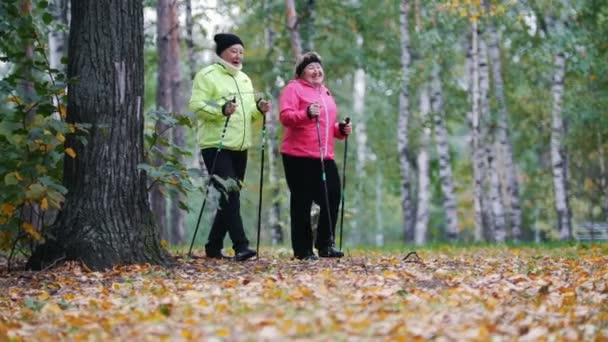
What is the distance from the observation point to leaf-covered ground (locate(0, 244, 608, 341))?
5.24m

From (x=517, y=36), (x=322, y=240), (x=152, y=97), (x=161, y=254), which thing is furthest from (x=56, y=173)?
(x=152, y=97)

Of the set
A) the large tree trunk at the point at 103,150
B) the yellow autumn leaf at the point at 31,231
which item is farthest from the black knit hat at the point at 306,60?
the yellow autumn leaf at the point at 31,231

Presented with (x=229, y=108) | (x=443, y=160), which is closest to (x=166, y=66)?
(x=229, y=108)

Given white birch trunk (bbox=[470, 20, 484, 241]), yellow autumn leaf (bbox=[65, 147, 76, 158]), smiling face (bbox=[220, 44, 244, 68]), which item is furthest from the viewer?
white birch trunk (bbox=[470, 20, 484, 241])

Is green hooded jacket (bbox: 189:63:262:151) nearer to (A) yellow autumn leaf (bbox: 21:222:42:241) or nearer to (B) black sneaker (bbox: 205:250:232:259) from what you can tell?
(B) black sneaker (bbox: 205:250:232:259)

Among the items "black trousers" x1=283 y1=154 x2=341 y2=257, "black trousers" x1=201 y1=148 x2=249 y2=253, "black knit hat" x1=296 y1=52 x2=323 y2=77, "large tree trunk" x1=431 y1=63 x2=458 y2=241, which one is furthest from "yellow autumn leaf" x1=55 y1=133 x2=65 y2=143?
"large tree trunk" x1=431 y1=63 x2=458 y2=241

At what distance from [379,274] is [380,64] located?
1613 centimetres

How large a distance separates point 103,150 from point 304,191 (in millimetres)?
1978

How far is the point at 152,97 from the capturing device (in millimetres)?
31188

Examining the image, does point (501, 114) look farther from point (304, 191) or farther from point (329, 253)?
point (304, 191)

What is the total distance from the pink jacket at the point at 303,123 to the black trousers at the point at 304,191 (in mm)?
87

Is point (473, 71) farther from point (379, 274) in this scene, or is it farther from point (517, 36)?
point (379, 274)

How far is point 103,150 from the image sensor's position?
8750 mm

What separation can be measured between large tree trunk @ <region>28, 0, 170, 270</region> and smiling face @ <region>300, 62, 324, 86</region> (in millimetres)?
1711
